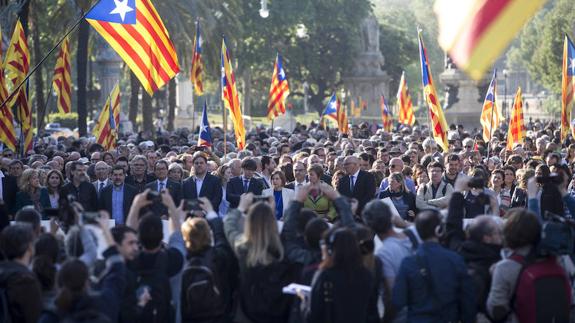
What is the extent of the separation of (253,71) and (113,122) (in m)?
51.5

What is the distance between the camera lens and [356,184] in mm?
13945

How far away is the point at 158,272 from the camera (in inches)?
321

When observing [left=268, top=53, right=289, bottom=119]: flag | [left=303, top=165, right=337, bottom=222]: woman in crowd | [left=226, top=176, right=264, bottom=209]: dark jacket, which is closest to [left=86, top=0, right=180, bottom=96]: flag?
[left=226, top=176, right=264, bottom=209]: dark jacket

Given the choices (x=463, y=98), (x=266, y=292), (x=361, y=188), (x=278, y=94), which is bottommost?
(x=266, y=292)

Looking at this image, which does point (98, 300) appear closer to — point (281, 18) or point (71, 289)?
point (71, 289)

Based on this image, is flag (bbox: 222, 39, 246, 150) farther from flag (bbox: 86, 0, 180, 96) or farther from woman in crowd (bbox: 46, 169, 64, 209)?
woman in crowd (bbox: 46, 169, 64, 209)

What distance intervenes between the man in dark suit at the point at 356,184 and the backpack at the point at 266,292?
549 centimetres

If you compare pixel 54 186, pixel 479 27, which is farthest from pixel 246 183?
pixel 479 27

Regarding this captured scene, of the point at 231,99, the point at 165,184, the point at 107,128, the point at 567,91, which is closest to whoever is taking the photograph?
the point at 165,184

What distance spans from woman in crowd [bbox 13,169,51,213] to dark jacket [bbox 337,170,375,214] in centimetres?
342

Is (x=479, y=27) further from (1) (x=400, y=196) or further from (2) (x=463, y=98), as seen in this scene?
(2) (x=463, y=98)

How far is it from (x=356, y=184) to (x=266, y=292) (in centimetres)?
571

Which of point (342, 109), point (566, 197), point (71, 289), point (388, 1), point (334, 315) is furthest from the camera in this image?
point (388, 1)

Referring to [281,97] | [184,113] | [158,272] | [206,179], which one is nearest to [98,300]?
[158,272]
